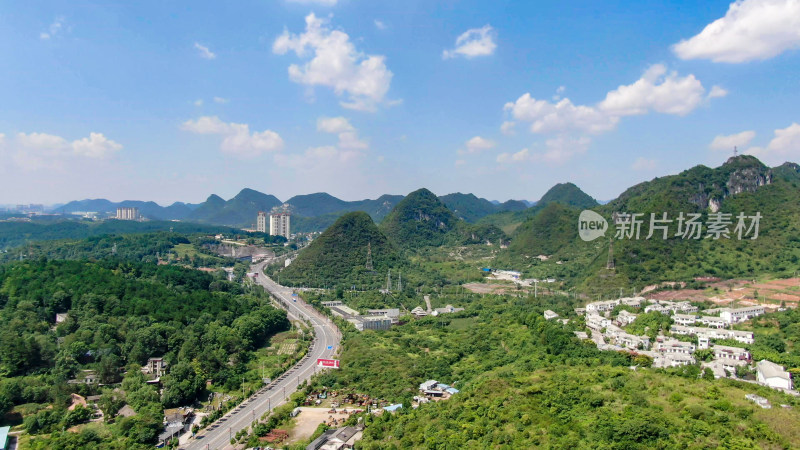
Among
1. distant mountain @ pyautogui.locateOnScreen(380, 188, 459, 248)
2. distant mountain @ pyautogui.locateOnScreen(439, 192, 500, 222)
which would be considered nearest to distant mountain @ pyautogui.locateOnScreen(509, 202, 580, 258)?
distant mountain @ pyautogui.locateOnScreen(380, 188, 459, 248)

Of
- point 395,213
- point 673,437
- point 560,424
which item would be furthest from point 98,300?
point 395,213

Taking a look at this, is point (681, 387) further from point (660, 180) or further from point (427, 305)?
point (660, 180)

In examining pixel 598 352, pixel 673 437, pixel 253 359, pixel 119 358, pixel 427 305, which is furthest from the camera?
pixel 427 305

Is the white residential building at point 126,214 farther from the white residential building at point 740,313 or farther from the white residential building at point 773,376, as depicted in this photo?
the white residential building at point 773,376

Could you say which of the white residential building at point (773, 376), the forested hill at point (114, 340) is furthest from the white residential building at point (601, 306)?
the forested hill at point (114, 340)

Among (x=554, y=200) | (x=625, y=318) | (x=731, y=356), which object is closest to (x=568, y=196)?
(x=554, y=200)
